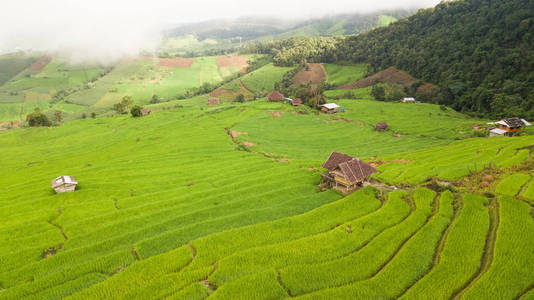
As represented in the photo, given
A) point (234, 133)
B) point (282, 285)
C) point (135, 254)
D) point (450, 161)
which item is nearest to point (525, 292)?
point (282, 285)

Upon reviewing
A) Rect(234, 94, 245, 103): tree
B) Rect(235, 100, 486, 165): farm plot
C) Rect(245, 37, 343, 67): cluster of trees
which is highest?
Rect(245, 37, 343, 67): cluster of trees

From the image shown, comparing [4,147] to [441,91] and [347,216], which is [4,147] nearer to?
[347,216]

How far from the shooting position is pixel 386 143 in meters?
70.6

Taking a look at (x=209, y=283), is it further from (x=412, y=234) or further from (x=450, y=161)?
(x=450, y=161)

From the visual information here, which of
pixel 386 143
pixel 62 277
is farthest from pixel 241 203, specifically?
pixel 386 143

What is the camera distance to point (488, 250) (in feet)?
76.4

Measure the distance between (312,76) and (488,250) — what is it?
6005 inches

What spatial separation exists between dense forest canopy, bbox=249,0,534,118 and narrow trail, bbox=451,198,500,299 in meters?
73.2

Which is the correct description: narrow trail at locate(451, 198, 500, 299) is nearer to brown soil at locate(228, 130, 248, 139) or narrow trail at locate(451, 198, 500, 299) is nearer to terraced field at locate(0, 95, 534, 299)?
terraced field at locate(0, 95, 534, 299)

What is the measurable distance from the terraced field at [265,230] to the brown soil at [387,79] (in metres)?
82.0

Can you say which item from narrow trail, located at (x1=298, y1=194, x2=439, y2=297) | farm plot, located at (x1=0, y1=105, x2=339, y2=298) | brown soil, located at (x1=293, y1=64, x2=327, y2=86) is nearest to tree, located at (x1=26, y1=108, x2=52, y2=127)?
farm plot, located at (x1=0, y1=105, x2=339, y2=298)

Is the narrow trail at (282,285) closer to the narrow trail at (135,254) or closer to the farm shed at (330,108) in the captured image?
the narrow trail at (135,254)

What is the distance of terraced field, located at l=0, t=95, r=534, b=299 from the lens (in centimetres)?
2097

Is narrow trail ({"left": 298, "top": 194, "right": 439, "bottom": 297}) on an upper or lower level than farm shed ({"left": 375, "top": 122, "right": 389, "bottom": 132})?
upper
